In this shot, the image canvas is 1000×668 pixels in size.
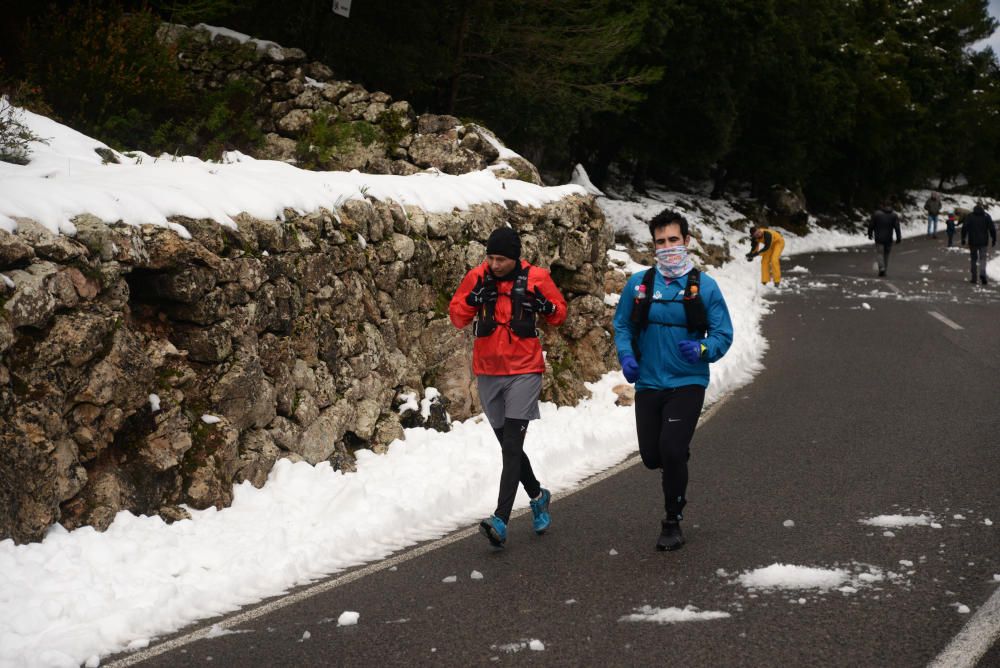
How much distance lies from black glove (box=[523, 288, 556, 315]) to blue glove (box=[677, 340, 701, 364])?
980 millimetres

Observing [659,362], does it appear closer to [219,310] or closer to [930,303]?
[219,310]

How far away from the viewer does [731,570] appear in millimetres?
5934

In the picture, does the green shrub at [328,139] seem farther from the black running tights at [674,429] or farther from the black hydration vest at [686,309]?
the black running tights at [674,429]

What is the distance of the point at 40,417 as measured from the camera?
20.4 feet

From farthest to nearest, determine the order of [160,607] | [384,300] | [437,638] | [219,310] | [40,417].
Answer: [384,300], [219,310], [40,417], [160,607], [437,638]

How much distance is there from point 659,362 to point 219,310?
3.55 meters

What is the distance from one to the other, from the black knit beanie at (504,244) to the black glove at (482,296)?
0.25 m

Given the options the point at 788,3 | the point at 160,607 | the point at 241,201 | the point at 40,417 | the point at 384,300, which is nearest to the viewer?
the point at 160,607

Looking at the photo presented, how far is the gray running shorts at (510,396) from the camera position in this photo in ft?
22.7

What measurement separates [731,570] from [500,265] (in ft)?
8.22

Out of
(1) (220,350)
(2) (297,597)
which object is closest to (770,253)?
(1) (220,350)

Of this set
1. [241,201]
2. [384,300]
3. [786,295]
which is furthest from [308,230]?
[786,295]

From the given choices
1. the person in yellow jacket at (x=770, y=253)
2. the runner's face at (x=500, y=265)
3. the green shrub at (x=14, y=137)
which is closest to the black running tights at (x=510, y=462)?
the runner's face at (x=500, y=265)

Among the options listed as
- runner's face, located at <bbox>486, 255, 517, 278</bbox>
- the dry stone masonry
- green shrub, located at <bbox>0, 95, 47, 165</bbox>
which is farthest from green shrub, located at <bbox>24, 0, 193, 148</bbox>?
runner's face, located at <bbox>486, 255, 517, 278</bbox>
